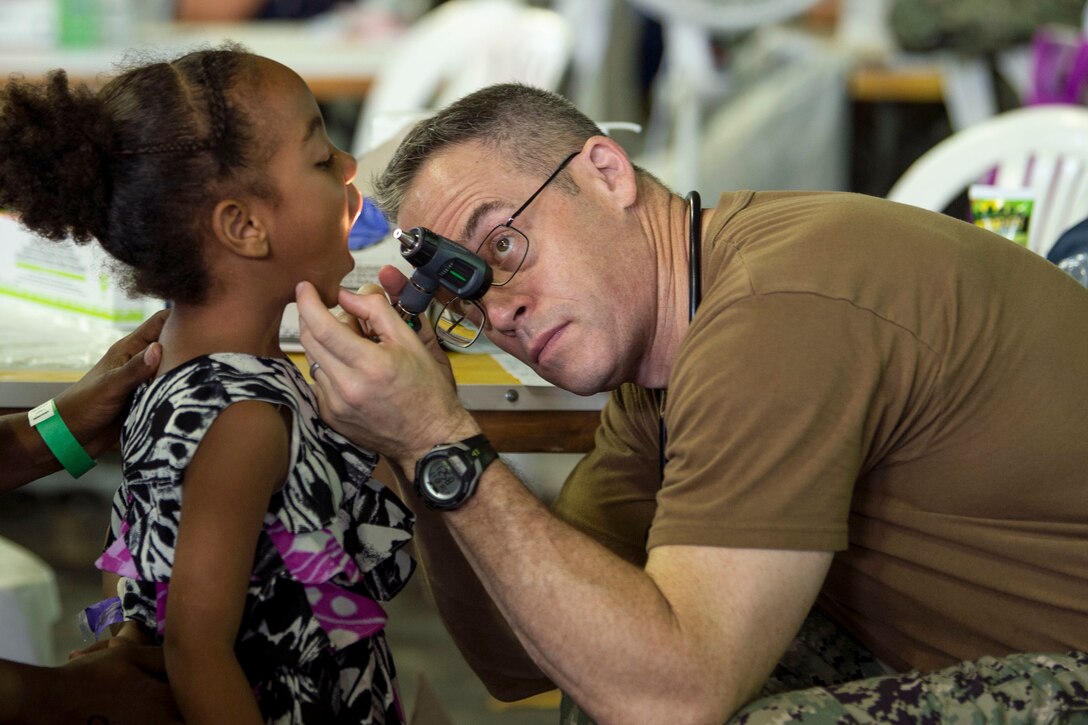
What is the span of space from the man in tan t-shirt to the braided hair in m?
0.15

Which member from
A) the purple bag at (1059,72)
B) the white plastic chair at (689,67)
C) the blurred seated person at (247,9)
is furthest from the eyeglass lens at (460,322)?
the blurred seated person at (247,9)

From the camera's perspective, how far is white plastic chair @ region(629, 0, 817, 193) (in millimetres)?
4203

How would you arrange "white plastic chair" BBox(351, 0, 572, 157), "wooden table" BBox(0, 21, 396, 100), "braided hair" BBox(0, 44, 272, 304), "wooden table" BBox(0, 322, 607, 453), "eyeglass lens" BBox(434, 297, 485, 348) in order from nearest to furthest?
"braided hair" BBox(0, 44, 272, 304) → "eyeglass lens" BBox(434, 297, 485, 348) → "wooden table" BBox(0, 322, 607, 453) → "white plastic chair" BBox(351, 0, 572, 157) → "wooden table" BBox(0, 21, 396, 100)

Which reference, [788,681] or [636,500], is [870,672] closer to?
[788,681]

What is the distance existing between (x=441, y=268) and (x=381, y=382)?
179 mm

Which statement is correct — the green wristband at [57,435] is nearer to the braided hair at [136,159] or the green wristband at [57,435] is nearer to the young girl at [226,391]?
the young girl at [226,391]

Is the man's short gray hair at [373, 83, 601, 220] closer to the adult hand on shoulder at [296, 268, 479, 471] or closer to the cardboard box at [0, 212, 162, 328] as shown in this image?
the adult hand on shoulder at [296, 268, 479, 471]

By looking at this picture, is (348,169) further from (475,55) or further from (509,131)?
(475,55)

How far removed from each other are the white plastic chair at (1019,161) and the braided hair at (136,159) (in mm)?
1795

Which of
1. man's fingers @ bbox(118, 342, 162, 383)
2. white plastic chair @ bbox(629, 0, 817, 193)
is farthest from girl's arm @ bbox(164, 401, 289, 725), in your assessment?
white plastic chair @ bbox(629, 0, 817, 193)

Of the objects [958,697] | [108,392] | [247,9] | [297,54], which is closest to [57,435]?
[108,392]

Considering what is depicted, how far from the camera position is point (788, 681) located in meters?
1.36

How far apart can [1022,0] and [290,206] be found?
368 centimetres

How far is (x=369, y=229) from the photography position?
67.5 inches
